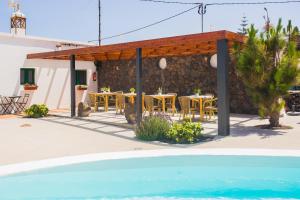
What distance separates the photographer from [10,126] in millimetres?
11094

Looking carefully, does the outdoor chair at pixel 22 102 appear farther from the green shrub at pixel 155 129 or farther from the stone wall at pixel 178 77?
the green shrub at pixel 155 129

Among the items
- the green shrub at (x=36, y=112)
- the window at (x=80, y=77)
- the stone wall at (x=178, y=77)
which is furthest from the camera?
the window at (x=80, y=77)

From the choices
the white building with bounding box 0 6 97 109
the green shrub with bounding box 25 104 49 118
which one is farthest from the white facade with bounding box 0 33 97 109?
the green shrub with bounding box 25 104 49 118

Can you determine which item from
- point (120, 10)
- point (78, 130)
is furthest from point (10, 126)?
point (120, 10)

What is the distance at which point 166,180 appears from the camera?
5270 millimetres

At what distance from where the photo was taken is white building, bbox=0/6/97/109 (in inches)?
596

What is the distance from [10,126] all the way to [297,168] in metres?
9.02

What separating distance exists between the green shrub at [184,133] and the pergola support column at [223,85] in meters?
0.82

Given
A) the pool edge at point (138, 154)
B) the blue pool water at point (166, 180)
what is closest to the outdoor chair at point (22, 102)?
the pool edge at point (138, 154)

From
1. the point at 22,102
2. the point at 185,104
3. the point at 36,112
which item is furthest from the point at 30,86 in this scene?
the point at 185,104

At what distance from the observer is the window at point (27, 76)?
51.9 ft

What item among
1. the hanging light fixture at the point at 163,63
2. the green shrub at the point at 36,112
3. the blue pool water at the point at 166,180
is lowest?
the blue pool water at the point at 166,180

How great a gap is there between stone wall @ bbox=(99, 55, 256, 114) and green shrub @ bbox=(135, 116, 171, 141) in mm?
6104

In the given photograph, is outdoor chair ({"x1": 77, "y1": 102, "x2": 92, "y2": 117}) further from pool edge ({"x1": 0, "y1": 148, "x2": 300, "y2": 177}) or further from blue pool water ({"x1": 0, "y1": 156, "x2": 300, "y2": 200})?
blue pool water ({"x1": 0, "y1": 156, "x2": 300, "y2": 200})
